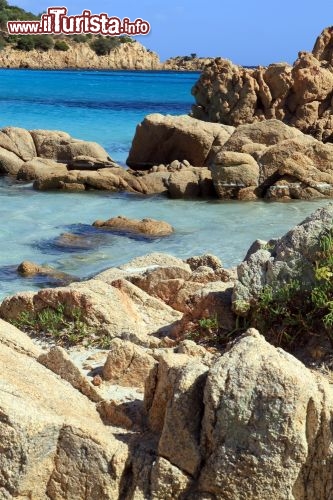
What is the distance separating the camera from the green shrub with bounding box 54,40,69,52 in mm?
128375

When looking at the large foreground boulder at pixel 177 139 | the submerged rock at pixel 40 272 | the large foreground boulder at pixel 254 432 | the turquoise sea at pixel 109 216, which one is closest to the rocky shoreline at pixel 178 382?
the large foreground boulder at pixel 254 432

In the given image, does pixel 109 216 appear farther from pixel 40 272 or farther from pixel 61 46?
pixel 61 46

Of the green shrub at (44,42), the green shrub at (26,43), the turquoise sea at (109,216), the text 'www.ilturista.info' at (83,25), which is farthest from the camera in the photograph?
the green shrub at (44,42)

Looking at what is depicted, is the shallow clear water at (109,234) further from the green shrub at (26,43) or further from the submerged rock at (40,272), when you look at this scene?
the green shrub at (26,43)

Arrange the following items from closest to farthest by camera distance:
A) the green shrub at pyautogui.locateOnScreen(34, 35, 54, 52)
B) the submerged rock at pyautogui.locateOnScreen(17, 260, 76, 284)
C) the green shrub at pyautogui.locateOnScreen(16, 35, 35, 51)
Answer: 1. the submerged rock at pyautogui.locateOnScreen(17, 260, 76, 284)
2. the green shrub at pyautogui.locateOnScreen(16, 35, 35, 51)
3. the green shrub at pyautogui.locateOnScreen(34, 35, 54, 52)

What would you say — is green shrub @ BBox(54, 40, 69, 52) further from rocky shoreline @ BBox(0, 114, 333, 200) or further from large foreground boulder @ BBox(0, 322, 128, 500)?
large foreground boulder @ BBox(0, 322, 128, 500)

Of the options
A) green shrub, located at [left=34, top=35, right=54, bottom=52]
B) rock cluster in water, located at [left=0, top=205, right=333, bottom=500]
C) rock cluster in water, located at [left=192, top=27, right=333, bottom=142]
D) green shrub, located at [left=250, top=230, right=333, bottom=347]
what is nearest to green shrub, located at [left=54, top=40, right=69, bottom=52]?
green shrub, located at [left=34, top=35, right=54, bottom=52]

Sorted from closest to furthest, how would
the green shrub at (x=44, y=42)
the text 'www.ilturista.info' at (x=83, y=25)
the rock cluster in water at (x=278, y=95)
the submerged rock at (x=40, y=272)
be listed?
the submerged rock at (x=40, y=272), the rock cluster in water at (x=278, y=95), the text 'www.ilturista.info' at (x=83, y=25), the green shrub at (x=44, y=42)

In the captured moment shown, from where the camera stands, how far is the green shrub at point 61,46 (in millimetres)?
128375

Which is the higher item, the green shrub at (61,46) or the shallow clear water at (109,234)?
the shallow clear water at (109,234)

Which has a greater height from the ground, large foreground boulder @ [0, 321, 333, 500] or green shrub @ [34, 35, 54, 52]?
large foreground boulder @ [0, 321, 333, 500]

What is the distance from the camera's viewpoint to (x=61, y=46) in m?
129

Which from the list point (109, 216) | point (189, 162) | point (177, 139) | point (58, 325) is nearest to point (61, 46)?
point (177, 139)

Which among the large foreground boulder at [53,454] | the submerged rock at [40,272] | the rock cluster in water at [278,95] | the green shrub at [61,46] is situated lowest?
the green shrub at [61,46]
